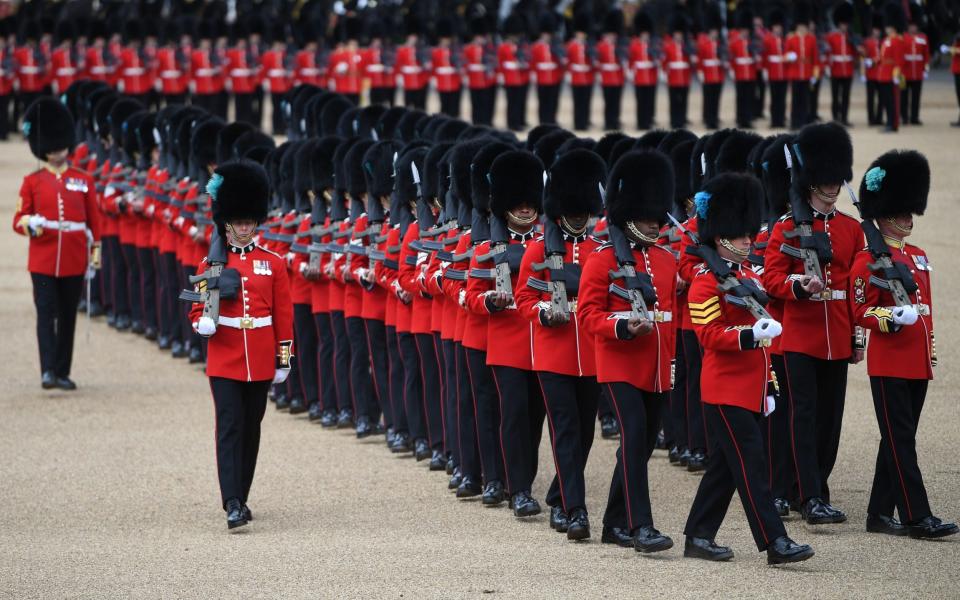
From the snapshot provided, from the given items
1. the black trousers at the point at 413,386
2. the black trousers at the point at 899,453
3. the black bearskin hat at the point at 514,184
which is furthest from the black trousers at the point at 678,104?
the black trousers at the point at 899,453

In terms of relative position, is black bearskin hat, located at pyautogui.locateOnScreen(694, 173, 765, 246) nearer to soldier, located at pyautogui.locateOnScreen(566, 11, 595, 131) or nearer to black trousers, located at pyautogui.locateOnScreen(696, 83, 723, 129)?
black trousers, located at pyautogui.locateOnScreen(696, 83, 723, 129)

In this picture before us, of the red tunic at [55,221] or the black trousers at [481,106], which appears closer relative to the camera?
the red tunic at [55,221]

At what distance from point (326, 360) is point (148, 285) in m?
3.24

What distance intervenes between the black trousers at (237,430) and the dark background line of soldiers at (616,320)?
93 centimetres

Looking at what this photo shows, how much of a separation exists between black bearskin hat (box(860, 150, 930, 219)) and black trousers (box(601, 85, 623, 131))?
12.8 m

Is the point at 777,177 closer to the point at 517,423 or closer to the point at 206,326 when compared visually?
the point at 517,423

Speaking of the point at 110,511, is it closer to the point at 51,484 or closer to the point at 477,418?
the point at 51,484

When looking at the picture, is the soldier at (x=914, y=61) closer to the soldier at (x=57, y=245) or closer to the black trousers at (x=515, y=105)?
the black trousers at (x=515, y=105)

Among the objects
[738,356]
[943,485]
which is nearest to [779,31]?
[943,485]

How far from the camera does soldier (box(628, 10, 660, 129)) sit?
18922mm

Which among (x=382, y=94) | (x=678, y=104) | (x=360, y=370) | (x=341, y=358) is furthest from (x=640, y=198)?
(x=382, y=94)

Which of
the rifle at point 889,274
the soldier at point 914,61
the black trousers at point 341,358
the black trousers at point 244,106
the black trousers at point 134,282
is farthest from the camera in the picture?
the black trousers at point 244,106

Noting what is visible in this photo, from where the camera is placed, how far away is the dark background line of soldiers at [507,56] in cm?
1794

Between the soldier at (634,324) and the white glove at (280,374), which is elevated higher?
the soldier at (634,324)
